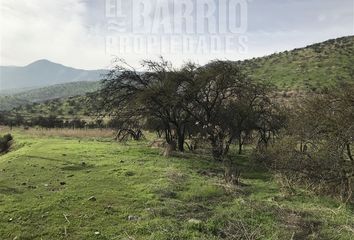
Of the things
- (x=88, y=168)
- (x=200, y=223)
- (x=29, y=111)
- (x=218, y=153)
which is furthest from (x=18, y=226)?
(x=29, y=111)

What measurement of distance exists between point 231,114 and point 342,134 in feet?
36.3

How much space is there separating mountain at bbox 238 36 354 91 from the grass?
143ft


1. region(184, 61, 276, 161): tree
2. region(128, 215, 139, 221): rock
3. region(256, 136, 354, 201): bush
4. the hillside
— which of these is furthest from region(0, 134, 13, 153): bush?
the hillside

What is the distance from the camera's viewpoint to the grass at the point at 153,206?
10.9 meters

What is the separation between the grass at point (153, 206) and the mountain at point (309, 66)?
143 feet

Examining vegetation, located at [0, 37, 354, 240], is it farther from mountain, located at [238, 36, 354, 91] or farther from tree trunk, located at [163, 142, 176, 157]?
mountain, located at [238, 36, 354, 91]

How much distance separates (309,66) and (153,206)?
213ft

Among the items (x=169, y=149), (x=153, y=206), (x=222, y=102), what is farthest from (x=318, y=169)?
(x=222, y=102)

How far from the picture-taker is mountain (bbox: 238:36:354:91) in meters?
62.5

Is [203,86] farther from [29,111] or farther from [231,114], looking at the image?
[29,111]

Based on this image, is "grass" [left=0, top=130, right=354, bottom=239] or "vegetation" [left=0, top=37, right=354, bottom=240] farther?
"vegetation" [left=0, top=37, right=354, bottom=240]

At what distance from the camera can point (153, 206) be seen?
513 inches

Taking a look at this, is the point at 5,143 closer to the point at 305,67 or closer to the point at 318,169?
the point at 318,169

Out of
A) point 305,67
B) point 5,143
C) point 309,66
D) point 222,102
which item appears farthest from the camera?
point 305,67
